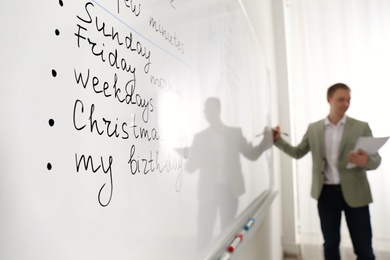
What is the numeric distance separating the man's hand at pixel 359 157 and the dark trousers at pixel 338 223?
0.21 m

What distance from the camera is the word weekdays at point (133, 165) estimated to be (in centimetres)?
31

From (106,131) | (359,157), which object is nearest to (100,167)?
(106,131)

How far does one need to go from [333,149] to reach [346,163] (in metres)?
0.13

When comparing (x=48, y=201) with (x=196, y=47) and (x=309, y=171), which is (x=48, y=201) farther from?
(x=309, y=171)

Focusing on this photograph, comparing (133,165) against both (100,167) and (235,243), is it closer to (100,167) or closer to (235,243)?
(100,167)

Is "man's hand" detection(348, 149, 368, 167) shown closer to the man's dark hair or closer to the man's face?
the man's face

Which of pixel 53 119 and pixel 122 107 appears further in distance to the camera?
pixel 122 107

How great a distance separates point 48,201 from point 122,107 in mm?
150

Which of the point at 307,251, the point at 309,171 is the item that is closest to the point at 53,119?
the point at 309,171

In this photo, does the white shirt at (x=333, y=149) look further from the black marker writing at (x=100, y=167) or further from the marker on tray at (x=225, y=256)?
the black marker writing at (x=100, y=167)

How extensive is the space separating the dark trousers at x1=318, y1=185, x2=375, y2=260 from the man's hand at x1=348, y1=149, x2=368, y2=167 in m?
0.21

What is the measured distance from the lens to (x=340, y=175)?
1755 mm

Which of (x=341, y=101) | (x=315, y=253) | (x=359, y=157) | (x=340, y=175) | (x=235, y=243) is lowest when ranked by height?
(x=315, y=253)

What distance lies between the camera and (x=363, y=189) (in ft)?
5.55
